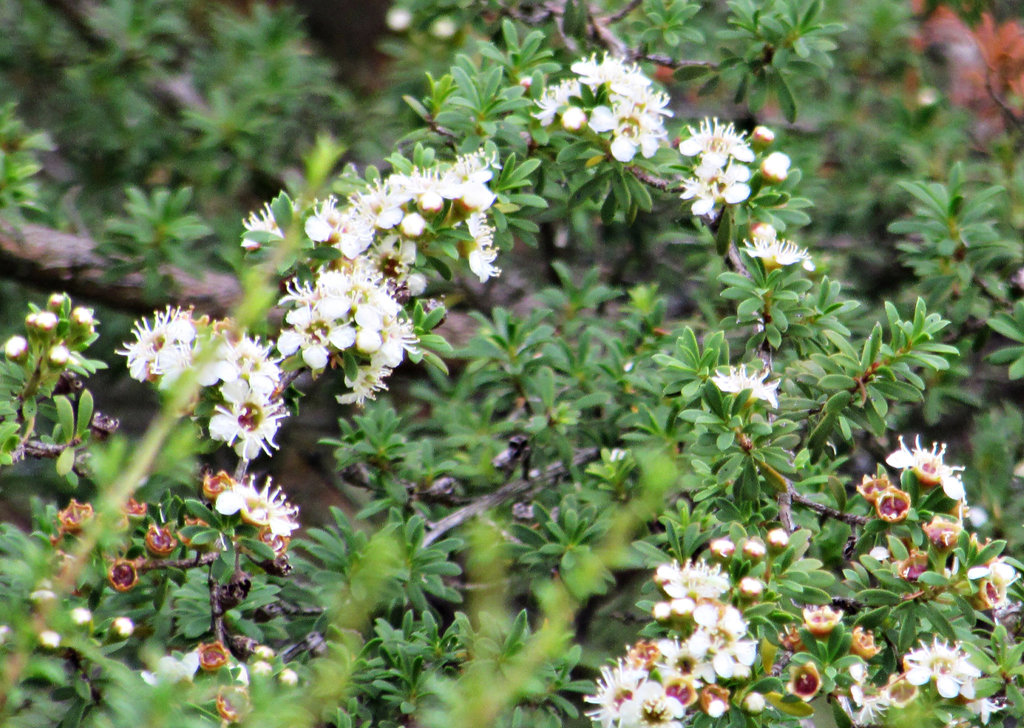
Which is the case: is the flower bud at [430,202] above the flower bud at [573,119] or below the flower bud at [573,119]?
below

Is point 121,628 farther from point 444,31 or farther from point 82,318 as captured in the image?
point 444,31

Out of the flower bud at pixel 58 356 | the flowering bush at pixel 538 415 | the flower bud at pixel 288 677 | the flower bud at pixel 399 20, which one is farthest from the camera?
the flower bud at pixel 399 20

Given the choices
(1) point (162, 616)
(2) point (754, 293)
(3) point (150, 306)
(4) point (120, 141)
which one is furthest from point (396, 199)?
(4) point (120, 141)

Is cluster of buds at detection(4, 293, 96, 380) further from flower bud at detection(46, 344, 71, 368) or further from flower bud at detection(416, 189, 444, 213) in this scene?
flower bud at detection(416, 189, 444, 213)

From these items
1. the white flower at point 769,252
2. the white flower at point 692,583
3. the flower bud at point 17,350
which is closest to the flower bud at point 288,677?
the white flower at point 692,583

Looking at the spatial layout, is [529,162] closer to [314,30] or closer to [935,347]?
[935,347]

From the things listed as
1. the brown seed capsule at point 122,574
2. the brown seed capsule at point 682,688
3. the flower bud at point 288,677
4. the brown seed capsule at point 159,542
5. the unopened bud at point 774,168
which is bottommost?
the flower bud at point 288,677

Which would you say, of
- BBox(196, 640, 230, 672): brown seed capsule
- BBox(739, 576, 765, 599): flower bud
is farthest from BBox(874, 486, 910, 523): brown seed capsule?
BBox(196, 640, 230, 672): brown seed capsule

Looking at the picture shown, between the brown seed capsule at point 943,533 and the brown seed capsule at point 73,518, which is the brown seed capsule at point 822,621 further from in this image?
the brown seed capsule at point 73,518

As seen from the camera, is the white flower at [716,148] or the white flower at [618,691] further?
the white flower at [716,148]
